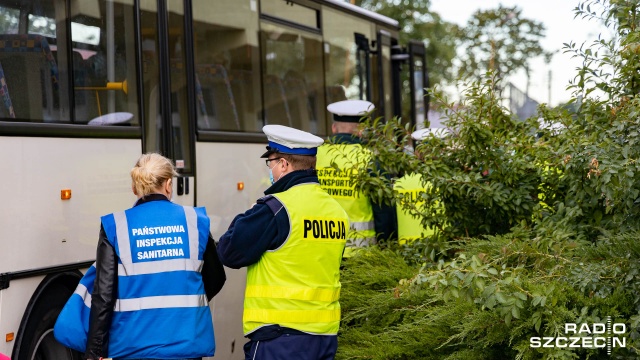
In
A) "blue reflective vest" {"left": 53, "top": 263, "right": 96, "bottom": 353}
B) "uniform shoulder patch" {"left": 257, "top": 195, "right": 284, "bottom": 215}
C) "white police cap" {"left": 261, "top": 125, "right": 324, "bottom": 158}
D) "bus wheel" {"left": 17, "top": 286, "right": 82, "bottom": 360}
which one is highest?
"white police cap" {"left": 261, "top": 125, "right": 324, "bottom": 158}

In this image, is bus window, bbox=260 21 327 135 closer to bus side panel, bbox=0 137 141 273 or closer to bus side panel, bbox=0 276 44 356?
bus side panel, bbox=0 137 141 273

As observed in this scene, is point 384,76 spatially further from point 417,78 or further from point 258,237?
point 258,237

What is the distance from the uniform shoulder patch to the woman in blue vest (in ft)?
1.51

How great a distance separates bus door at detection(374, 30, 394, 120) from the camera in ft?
38.4

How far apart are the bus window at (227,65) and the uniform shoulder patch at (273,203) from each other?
11.0 feet

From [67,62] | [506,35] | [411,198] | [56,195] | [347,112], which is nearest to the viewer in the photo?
[56,195]

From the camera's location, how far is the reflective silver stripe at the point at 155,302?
445 centimetres

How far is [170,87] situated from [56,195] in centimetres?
183

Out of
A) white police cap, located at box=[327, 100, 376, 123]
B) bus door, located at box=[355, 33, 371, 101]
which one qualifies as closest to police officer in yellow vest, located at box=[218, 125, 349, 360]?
white police cap, located at box=[327, 100, 376, 123]

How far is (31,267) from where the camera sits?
5.43 m

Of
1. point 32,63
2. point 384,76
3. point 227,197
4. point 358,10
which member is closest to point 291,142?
point 32,63

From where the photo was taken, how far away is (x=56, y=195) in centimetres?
565

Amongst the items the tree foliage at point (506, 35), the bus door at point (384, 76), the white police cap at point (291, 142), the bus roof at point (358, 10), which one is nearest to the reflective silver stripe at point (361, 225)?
the white police cap at point (291, 142)

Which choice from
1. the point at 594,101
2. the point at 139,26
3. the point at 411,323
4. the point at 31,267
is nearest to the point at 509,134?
the point at 594,101
